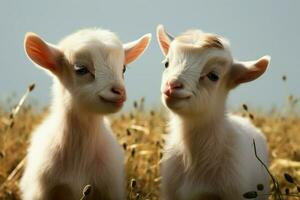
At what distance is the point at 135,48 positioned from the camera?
23.0 ft

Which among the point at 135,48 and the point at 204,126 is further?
the point at 135,48

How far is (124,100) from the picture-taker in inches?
239

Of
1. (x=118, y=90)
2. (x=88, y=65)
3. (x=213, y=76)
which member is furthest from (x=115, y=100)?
(x=213, y=76)

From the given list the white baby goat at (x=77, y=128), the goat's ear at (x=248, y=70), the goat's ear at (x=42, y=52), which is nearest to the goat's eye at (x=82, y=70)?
the white baby goat at (x=77, y=128)

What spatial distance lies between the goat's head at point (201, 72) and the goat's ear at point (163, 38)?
7.4 inches

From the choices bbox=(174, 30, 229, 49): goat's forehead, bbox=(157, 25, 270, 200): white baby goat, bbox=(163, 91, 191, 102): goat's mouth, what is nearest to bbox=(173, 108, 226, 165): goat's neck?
bbox=(157, 25, 270, 200): white baby goat

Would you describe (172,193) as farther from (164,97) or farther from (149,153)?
(149,153)

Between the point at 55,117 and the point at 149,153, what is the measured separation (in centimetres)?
207

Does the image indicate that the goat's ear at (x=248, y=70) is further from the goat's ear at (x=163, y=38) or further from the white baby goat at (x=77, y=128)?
the white baby goat at (x=77, y=128)

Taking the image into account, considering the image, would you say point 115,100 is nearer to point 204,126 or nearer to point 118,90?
point 118,90

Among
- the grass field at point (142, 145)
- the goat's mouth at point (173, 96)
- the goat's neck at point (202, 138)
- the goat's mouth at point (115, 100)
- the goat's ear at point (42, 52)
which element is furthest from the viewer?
the grass field at point (142, 145)

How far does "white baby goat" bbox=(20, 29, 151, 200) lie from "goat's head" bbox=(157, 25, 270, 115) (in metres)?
0.50

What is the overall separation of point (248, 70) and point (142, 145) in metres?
2.31

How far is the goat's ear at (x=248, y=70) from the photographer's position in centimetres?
655
